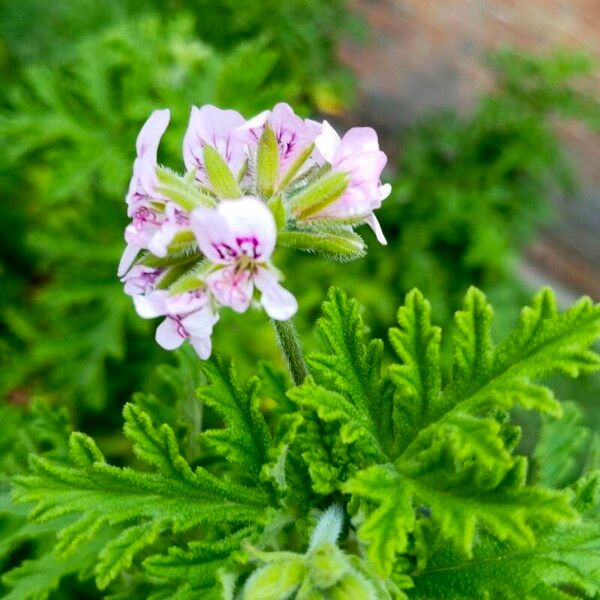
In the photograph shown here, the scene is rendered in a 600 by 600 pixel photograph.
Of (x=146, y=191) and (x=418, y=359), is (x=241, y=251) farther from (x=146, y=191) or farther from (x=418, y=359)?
(x=418, y=359)

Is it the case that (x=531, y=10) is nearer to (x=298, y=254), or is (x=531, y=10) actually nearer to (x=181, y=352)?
(x=298, y=254)

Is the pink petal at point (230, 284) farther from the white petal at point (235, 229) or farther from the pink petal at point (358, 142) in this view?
the pink petal at point (358, 142)

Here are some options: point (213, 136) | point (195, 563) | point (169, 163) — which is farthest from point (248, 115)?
point (195, 563)

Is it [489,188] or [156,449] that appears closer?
[156,449]

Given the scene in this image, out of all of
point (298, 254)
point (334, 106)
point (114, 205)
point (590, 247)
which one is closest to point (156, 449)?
point (114, 205)

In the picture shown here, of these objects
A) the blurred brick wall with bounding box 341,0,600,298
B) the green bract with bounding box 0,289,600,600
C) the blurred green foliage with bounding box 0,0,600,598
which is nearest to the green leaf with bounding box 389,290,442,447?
the green bract with bounding box 0,289,600,600

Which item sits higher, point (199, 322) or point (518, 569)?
point (199, 322)

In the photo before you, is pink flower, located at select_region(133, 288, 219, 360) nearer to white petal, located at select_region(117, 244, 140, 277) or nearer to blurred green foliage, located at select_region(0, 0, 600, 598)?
white petal, located at select_region(117, 244, 140, 277)
